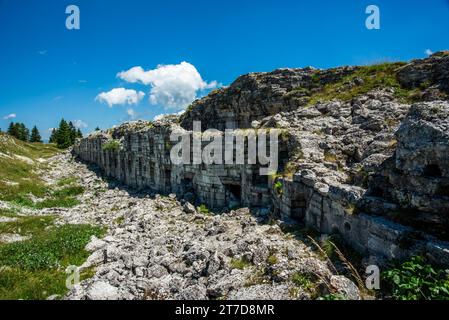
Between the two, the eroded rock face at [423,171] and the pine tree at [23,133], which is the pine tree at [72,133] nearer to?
the pine tree at [23,133]

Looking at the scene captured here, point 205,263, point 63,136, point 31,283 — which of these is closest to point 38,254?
point 31,283

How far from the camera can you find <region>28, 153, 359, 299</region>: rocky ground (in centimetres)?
545

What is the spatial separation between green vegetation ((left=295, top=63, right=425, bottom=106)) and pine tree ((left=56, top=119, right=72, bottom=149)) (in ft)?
191

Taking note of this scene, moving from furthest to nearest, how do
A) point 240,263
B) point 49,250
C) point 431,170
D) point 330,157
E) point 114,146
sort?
point 114,146, point 330,157, point 49,250, point 240,263, point 431,170

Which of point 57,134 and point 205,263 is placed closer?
point 205,263

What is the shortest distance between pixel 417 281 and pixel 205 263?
13.8ft

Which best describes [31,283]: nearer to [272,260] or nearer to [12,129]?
[272,260]

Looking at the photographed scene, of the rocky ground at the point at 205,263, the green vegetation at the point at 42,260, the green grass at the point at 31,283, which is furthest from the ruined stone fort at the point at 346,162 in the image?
the green grass at the point at 31,283

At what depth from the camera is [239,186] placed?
13398 millimetres

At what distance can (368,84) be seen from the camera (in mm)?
16469

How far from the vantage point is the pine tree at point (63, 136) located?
62906 millimetres

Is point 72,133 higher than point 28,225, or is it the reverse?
point 72,133

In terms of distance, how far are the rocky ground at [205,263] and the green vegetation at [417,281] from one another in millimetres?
589

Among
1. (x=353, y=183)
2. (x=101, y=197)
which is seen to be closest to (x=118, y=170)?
(x=101, y=197)
